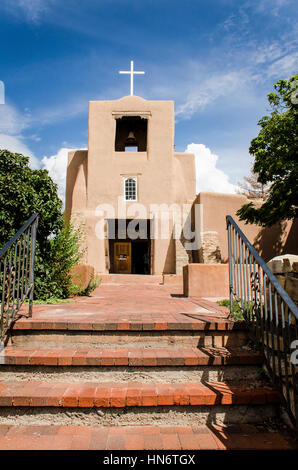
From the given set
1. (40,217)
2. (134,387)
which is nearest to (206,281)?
(40,217)

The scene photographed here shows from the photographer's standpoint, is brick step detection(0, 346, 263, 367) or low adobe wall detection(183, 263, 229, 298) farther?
low adobe wall detection(183, 263, 229, 298)

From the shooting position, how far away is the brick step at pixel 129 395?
2.52 metres

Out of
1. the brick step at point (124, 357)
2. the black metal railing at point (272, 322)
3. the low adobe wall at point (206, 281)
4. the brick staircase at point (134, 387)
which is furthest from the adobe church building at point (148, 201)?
the brick step at point (124, 357)

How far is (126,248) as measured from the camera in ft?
62.2

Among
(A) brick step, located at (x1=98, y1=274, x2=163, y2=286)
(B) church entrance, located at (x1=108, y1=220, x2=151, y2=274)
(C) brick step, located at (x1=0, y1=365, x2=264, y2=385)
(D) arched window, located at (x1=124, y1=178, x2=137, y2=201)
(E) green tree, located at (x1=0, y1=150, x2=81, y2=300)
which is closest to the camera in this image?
(C) brick step, located at (x1=0, y1=365, x2=264, y2=385)

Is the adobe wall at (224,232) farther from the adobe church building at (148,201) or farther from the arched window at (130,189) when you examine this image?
the arched window at (130,189)

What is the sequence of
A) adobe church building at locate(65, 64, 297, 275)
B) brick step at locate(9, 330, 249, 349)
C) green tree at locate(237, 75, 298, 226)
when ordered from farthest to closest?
adobe church building at locate(65, 64, 297, 275) → green tree at locate(237, 75, 298, 226) → brick step at locate(9, 330, 249, 349)

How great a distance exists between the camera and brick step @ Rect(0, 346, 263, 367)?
9.41 feet

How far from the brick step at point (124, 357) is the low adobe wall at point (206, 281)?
3.31 metres

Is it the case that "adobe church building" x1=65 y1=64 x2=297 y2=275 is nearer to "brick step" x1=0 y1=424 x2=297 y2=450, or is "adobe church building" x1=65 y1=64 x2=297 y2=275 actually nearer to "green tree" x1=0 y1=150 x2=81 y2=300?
"green tree" x1=0 y1=150 x2=81 y2=300

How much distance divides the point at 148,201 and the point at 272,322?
14.2 metres

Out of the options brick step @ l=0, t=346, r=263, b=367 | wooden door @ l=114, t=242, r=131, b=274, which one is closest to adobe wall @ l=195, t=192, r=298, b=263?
wooden door @ l=114, t=242, r=131, b=274

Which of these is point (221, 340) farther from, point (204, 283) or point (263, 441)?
point (204, 283)
